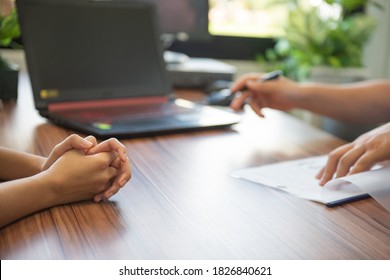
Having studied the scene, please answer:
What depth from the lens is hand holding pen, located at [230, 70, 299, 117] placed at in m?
1.15

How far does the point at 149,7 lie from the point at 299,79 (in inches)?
37.8

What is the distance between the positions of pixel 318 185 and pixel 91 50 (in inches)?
24.7

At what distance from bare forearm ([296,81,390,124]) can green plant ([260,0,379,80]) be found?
827mm

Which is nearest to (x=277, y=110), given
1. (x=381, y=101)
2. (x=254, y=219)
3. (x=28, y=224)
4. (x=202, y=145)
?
(x=381, y=101)

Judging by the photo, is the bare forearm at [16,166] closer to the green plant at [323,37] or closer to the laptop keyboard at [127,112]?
the laptop keyboard at [127,112]

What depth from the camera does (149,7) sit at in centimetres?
122

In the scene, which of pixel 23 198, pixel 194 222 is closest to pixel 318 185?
pixel 194 222

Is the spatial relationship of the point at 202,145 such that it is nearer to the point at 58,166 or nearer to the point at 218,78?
Answer: the point at 58,166

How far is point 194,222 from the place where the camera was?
57 centimetres

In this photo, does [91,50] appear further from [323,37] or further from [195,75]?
[323,37]

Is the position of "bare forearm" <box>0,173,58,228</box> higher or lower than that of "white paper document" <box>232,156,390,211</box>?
higher

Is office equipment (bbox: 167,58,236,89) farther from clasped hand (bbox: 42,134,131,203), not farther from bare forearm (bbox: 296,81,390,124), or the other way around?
clasped hand (bbox: 42,134,131,203)

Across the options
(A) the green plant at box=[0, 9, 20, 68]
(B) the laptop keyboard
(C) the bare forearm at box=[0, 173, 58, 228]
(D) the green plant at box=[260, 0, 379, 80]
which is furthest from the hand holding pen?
(D) the green plant at box=[260, 0, 379, 80]

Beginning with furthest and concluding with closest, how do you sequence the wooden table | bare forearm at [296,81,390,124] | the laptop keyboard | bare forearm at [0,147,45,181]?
1. bare forearm at [296,81,390,124]
2. the laptop keyboard
3. bare forearm at [0,147,45,181]
4. the wooden table
